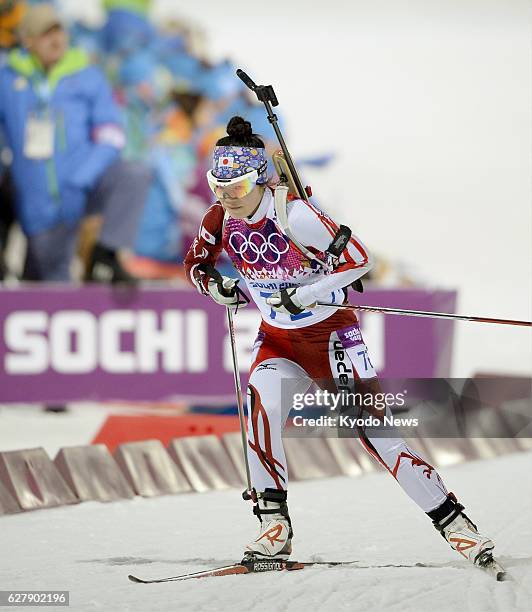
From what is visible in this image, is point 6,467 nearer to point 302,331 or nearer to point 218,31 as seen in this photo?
point 302,331

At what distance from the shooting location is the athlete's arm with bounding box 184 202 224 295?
13.7 feet

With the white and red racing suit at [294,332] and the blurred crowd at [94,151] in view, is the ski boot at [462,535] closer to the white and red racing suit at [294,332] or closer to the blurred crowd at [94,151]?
the white and red racing suit at [294,332]

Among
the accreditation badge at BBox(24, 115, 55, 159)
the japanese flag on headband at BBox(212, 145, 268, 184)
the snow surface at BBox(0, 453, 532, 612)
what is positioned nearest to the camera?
the snow surface at BBox(0, 453, 532, 612)

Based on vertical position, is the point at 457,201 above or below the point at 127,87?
below

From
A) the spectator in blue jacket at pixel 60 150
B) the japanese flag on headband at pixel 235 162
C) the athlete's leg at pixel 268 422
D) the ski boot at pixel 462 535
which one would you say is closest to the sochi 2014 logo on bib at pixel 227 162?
the japanese flag on headband at pixel 235 162

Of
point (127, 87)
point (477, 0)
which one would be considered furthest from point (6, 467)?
point (477, 0)

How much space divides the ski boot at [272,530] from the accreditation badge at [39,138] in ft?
12.6

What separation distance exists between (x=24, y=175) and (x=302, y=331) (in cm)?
371

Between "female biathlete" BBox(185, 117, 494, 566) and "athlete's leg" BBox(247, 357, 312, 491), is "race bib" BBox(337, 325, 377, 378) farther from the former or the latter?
"athlete's leg" BBox(247, 357, 312, 491)

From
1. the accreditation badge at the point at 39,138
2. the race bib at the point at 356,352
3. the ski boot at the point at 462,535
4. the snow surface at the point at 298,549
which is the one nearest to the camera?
the snow surface at the point at 298,549

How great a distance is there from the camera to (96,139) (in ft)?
24.4

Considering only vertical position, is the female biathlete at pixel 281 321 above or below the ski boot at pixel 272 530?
above

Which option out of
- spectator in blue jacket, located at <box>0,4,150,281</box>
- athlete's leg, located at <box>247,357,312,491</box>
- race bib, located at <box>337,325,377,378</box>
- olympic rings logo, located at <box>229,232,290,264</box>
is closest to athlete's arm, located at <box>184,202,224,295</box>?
olympic rings logo, located at <box>229,232,290,264</box>

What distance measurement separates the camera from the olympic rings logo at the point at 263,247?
13.2 feet
